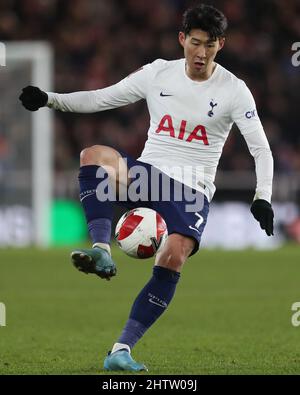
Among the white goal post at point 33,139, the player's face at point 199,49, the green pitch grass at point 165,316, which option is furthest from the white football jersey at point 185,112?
the white goal post at point 33,139

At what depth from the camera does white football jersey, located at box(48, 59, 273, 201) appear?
239 inches

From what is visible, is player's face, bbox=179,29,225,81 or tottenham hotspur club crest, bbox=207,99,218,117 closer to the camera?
player's face, bbox=179,29,225,81

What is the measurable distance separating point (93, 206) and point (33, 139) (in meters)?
10.7

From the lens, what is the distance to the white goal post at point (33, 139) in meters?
16.2

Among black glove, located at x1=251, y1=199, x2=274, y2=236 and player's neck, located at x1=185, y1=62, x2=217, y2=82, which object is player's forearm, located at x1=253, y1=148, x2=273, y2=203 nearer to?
black glove, located at x1=251, y1=199, x2=274, y2=236

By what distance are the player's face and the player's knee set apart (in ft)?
3.20

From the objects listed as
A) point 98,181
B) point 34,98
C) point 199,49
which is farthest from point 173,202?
point 34,98

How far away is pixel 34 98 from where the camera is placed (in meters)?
6.16

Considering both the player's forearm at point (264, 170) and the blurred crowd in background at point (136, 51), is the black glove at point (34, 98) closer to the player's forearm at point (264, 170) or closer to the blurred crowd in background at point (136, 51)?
the player's forearm at point (264, 170)

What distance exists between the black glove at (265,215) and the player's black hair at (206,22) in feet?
3.16

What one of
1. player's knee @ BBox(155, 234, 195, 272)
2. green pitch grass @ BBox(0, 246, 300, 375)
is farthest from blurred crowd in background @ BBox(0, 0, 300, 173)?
player's knee @ BBox(155, 234, 195, 272)

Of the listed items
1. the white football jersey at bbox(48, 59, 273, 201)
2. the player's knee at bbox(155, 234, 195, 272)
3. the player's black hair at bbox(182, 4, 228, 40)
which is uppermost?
the player's black hair at bbox(182, 4, 228, 40)

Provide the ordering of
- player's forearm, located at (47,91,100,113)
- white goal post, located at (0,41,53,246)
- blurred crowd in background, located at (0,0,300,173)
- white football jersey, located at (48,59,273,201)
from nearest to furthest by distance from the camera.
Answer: white football jersey, located at (48,59,273,201) → player's forearm, located at (47,91,100,113) → white goal post, located at (0,41,53,246) → blurred crowd in background, located at (0,0,300,173)

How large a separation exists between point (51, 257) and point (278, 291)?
14.9 feet
